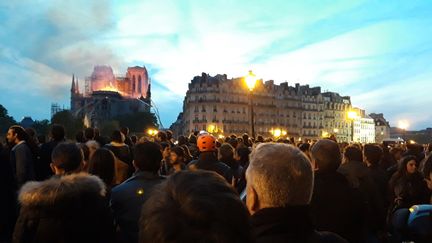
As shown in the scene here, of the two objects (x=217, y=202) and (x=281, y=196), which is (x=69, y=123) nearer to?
(x=281, y=196)

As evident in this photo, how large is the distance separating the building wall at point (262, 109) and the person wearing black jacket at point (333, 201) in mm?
113446

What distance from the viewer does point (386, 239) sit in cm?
803

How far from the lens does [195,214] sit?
7.04 feet

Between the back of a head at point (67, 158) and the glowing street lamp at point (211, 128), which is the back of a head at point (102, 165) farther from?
the glowing street lamp at point (211, 128)

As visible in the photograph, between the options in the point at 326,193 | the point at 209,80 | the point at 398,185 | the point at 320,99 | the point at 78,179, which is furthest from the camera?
the point at 320,99

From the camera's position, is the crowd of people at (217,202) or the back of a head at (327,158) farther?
the back of a head at (327,158)

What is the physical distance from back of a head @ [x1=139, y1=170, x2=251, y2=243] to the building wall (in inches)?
4610

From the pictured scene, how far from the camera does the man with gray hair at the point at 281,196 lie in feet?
10.2

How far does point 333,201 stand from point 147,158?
80.7 inches

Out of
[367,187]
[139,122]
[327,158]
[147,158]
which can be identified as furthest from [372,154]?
[139,122]

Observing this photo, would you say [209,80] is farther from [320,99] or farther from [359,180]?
[359,180]

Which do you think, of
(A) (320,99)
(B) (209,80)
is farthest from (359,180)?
(A) (320,99)

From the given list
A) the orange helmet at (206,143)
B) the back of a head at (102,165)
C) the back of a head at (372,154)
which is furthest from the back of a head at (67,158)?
the back of a head at (372,154)

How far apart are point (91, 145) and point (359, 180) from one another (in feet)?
14.7
